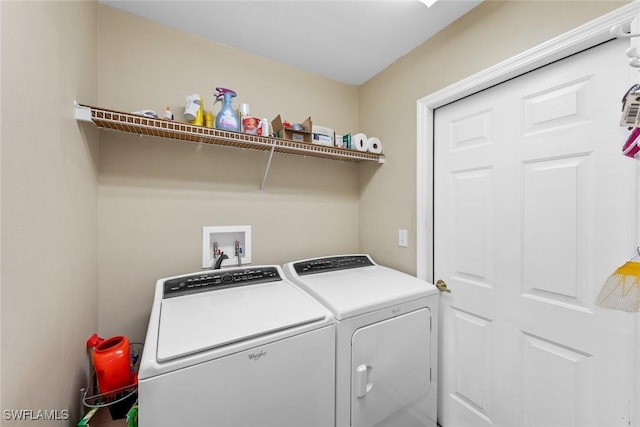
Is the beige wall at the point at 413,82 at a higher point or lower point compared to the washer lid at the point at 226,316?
higher

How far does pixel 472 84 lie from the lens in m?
1.46

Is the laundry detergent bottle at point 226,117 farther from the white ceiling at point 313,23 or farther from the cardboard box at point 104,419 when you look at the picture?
the cardboard box at point 104,419

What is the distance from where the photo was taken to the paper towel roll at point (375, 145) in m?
2.04

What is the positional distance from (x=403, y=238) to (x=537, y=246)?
2.63 feet

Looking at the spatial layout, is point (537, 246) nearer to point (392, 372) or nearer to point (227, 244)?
point (392, 372)

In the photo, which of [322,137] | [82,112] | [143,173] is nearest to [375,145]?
[322,137]

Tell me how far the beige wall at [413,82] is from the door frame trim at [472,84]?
1.8 inches

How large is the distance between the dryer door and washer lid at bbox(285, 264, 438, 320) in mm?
115

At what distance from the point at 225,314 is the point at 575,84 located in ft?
6.28

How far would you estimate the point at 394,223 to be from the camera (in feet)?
6.56

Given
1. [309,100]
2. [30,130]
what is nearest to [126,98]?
[30,130]

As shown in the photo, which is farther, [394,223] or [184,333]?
[394,223]

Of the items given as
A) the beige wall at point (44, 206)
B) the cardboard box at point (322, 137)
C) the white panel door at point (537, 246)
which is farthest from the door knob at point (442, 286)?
the beige wall at point (44, 206)

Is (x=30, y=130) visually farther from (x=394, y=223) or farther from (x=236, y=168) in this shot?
(x=394, y=223)
